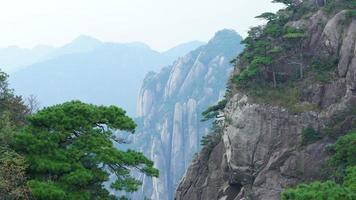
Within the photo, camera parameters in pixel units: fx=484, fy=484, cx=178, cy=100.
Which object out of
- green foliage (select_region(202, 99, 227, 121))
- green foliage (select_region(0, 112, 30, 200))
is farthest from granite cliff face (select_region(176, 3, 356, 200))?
green foliage (select_region(0, 112, 30, 200))

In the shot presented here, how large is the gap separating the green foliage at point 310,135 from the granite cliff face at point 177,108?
3733 inches

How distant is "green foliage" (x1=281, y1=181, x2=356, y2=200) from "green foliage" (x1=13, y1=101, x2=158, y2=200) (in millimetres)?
5755

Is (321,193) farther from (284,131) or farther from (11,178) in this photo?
(284,131)

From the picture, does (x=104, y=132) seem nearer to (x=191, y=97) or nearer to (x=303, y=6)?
(x=303, y=6)

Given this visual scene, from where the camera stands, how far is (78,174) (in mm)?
17188

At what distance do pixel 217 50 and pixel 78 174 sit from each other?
156 m

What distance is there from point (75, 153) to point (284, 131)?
22.5m

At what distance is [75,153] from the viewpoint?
17.8m

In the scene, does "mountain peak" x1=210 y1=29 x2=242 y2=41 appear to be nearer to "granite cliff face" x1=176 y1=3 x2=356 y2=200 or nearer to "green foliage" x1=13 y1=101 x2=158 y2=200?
"granite cliff face" x1=176 y1=3 x2=356 y2=200

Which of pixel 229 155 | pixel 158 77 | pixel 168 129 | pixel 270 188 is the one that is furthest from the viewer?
pixel 158 77

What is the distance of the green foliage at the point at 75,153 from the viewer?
56.3 ft

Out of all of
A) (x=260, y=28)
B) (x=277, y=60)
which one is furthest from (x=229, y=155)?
(x=260, y=28)

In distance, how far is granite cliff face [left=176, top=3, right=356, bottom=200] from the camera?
35.7 meters

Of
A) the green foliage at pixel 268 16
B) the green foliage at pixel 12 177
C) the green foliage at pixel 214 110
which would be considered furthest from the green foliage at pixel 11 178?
the green foliage at pixel 268 16
